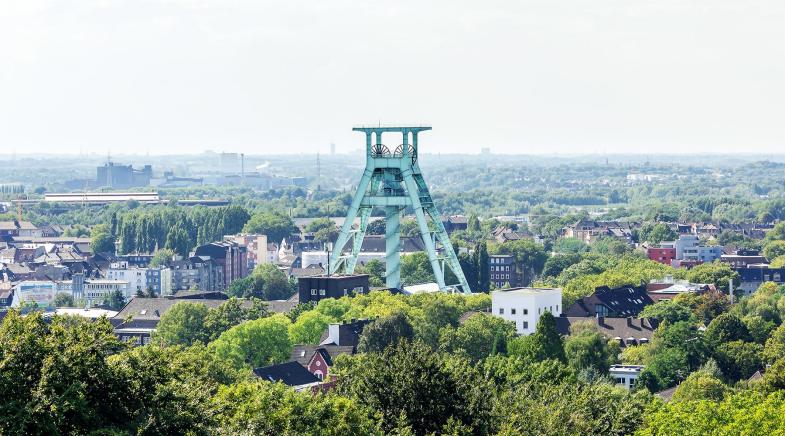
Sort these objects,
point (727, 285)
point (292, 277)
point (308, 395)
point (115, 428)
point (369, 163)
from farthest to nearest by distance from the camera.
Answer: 1. point (292, 277)
2. point (727, 285)
3. point (369, 163)
4. point (308, 395)
5. point (115, 428)

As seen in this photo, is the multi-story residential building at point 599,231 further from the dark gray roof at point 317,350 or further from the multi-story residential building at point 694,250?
the dark gray roof at point 317,350

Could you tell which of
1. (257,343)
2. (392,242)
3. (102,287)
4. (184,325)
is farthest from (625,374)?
(102,287)

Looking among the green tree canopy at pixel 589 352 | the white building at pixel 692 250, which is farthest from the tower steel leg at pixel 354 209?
the white building at pixel 692 250

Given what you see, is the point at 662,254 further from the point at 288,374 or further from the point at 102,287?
the point at 288,374

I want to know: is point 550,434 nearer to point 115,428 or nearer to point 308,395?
point 308,395

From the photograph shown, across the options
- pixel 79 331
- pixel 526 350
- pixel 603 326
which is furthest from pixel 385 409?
pixel 603 326

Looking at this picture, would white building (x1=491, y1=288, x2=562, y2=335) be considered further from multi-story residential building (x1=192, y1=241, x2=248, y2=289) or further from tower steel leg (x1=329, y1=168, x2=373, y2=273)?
multi-story residential building (x1=192, y1=241, x2=248, y2=289)
